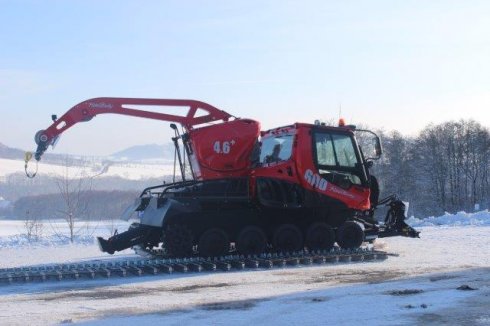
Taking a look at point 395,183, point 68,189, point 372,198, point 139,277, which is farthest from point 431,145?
point 139,277

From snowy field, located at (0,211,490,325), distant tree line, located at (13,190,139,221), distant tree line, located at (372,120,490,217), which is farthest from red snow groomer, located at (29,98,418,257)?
distant tree line, located at (372,120,490,217)

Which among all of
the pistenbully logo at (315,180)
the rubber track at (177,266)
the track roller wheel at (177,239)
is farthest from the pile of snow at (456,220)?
the track roller wheel at (177,239)

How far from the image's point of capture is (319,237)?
13.5m

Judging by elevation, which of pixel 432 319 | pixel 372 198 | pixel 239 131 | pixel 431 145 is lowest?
pixel 432 319

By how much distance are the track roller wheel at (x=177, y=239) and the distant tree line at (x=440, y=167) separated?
4966cm

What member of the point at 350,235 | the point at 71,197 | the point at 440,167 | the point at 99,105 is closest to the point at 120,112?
the point at 99,105

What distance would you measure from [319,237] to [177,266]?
3.26 m

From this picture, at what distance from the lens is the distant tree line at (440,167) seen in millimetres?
62594

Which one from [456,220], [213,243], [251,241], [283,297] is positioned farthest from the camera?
[456,220]

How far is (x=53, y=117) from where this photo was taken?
13.9 m

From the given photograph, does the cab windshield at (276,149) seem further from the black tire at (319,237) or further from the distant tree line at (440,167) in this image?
the distant tree line at (440,167)

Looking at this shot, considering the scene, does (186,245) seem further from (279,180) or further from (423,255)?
(423,255)

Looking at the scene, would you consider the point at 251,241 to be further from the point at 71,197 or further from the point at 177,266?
the point at 71,197

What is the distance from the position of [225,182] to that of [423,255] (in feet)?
13.9
